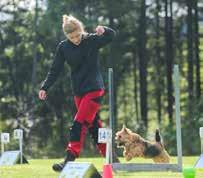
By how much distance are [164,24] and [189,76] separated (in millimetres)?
5059

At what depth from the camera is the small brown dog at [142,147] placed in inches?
427

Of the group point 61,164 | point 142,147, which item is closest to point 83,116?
point 61,164

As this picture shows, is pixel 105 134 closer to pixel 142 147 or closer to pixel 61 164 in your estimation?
pixel 61 164

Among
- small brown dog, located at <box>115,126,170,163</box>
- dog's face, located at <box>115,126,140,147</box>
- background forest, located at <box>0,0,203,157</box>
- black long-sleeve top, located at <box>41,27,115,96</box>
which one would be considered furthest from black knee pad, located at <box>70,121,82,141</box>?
background forest, located at <box>0,0,203,157</box>

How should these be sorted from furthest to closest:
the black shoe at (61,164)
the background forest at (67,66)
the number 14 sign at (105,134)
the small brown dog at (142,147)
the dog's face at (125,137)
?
the background forest at (67,66), the dog's face at (125,137), the small brown dog at (142,147), the black shoe at (61,164), the number 14 sign at (105,134)

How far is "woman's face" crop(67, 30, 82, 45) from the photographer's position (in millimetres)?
7910

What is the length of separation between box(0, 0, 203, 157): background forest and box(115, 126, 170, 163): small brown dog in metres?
16.3

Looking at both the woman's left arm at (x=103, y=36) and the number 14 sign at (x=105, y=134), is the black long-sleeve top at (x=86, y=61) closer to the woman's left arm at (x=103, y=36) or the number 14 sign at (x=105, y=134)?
the woman's left arm at (x=103, y=36)

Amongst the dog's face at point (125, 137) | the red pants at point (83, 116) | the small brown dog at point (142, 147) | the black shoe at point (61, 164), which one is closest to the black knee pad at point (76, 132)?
the red pants at point (83, 116)

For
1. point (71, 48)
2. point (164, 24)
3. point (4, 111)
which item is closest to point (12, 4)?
point (4, 111)

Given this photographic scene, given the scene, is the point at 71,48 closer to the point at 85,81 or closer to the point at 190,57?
the point at 85,81

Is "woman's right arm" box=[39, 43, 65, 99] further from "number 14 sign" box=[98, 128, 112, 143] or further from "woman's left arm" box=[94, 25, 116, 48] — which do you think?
"number 14 sign" box=[98, 128, 112, 143]

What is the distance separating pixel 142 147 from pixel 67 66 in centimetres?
2147

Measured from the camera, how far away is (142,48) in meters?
→ 35.8
